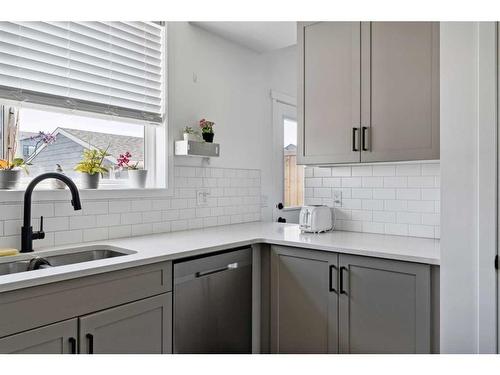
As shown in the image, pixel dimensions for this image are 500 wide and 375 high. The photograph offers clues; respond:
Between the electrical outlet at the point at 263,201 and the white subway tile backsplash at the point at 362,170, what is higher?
the white subway tile backsplash at the point at 362,170

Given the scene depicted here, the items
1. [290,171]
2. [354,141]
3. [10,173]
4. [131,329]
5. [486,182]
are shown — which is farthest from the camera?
[290,171]

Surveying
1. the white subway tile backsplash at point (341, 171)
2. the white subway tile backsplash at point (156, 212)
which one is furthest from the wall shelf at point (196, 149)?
the white subway tile backsplash at point (341, 171)

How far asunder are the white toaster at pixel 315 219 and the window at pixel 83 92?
3.23 feet

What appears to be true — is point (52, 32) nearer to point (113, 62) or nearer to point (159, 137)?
point (113, 62)

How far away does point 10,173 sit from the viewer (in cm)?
190

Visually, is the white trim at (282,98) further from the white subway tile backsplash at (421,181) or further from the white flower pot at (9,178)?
the white flower pot at (9,178)

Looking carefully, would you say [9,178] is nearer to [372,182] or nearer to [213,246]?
[213,246]

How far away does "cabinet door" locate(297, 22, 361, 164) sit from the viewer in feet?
7.77

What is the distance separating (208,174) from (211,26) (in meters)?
1.08

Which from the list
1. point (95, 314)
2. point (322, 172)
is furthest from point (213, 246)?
point (322, 172)

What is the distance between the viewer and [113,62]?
2.39 metres

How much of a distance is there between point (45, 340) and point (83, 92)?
138 centimetres

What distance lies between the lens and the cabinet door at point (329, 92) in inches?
93.2

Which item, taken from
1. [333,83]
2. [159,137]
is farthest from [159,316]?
[333,83]
